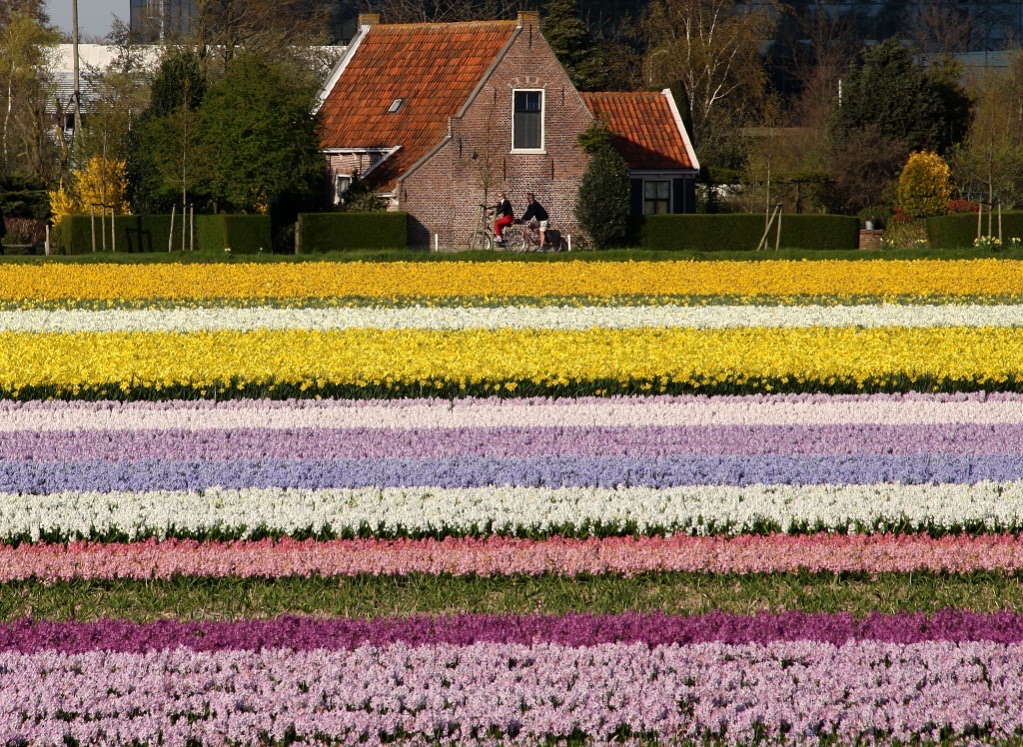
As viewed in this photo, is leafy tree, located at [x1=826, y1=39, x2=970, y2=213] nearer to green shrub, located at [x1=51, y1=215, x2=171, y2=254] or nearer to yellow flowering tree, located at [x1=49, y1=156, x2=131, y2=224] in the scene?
yellow flowering tree, located at [x1=49, y1=156, x2=131, y2=224]

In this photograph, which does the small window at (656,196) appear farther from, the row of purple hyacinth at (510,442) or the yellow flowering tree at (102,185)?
the row of purple hyacinth at (510,442)

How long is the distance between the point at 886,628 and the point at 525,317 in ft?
39.6

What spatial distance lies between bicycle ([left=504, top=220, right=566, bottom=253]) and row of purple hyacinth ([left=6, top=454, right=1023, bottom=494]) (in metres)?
25.5

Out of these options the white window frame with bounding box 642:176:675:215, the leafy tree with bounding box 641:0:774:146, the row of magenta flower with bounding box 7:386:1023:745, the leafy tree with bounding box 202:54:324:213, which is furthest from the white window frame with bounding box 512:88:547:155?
the row of magenta flower with bounding box 7:386:1023:745

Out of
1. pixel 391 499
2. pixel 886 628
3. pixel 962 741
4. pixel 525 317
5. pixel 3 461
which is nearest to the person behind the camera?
pixel 962 741

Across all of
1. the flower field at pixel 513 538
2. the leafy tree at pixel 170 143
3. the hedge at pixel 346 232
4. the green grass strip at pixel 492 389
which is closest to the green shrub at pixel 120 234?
the leafy tree at pixel 170 143

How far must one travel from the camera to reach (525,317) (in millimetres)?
17750

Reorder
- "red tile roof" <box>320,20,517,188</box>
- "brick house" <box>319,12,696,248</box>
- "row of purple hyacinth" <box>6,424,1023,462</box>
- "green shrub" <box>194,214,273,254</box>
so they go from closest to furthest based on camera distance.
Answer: "row of purple hyacinth" <box>6,424,1023,462</box>
"green shrub" <box>194,214,273,254</box>
"brick house" <box>319,12,696,248</box>
"red tile roof" <box>320,20,517,188</box>

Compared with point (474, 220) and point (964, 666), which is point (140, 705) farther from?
point (474, 220)

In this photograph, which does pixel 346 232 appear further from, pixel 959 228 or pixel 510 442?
pixel 510 442

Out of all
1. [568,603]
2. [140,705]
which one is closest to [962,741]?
[568,603]

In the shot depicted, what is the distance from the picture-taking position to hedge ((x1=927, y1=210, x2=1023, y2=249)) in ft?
106

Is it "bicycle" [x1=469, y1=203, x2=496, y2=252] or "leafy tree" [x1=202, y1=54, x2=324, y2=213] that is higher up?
"leafy tree" [x1=202, y1=54, x2=324, y2=213]

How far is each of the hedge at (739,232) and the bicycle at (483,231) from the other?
3.86 m
